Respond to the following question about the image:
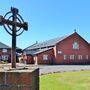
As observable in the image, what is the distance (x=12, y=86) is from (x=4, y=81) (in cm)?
19

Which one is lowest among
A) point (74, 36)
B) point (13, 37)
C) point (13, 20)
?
point (13, 37)

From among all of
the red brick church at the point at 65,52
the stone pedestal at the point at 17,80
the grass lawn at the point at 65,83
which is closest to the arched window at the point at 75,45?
the red brick church at the point at 65,52

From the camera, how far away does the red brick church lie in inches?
2453

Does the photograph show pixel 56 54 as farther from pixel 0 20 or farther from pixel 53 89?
pixel 0 20

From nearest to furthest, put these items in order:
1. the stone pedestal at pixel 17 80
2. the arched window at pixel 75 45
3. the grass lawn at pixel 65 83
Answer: the stone pedestal at pixel 17 80, the grass lawn at pixel 65 83, the arched window at pixel 75 45

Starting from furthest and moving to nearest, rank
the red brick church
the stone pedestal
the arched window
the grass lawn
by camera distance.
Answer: the arched window → the red brick church → the grass lawn → the stone pedestal

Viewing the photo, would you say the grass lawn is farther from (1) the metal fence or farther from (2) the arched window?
(2) the arched window

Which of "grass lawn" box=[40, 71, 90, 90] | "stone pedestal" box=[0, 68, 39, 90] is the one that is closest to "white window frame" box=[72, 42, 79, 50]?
"grass lawn" box=[40, 71, 90, 90]

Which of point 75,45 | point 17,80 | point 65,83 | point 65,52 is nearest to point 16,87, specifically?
point 17,80

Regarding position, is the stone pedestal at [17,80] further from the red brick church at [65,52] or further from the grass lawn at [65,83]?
the red brick church at [65,52]

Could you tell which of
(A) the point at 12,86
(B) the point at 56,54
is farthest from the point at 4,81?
(B) the point at 56,54

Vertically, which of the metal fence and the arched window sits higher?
the arched window

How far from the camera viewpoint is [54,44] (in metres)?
62.8

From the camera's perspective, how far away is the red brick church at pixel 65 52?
62.3 metres
